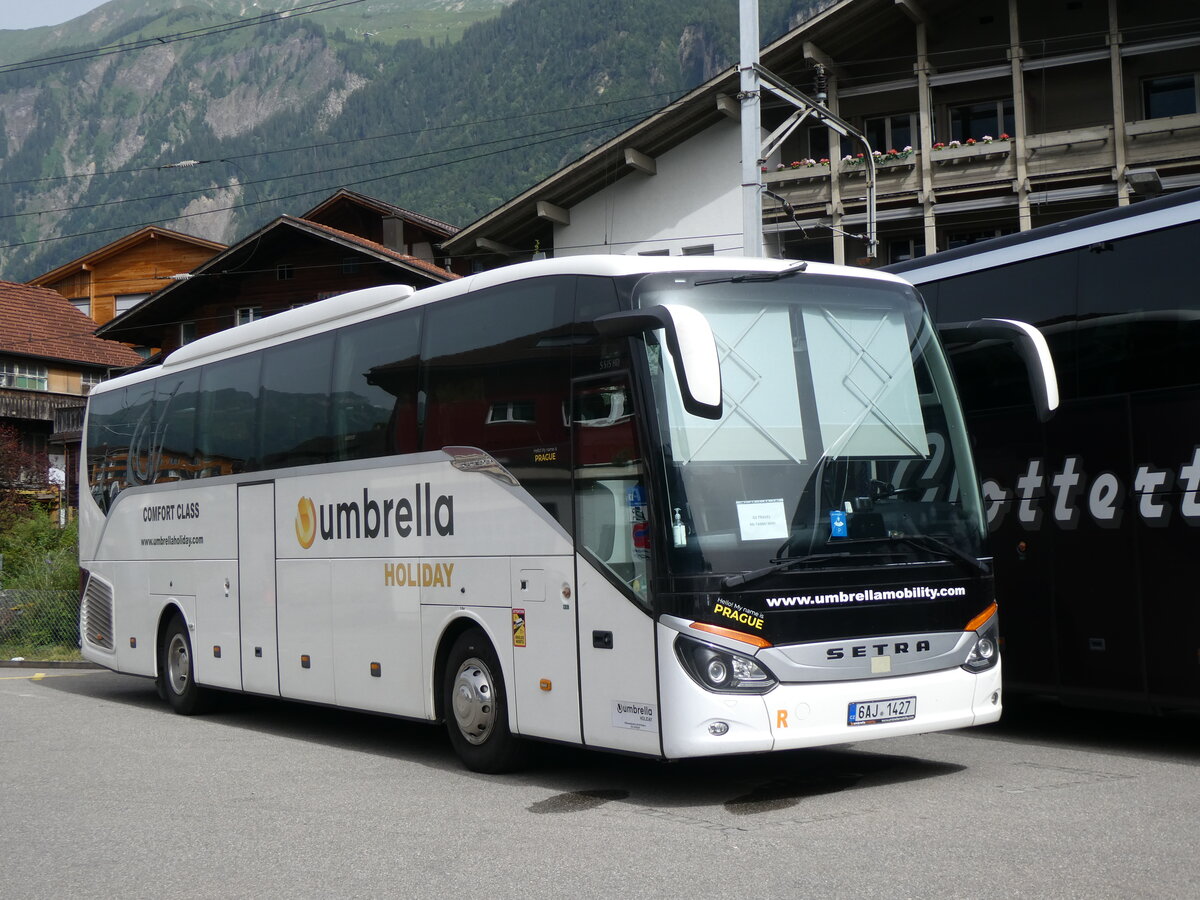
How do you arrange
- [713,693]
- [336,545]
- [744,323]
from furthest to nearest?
[336,545] < [744,323] < [713,693]

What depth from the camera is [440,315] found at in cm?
1088

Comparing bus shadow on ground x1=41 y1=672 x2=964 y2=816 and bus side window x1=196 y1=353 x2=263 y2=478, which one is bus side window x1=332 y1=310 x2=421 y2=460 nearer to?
bus side window x1=196 y1=353 x2=263 y2=478

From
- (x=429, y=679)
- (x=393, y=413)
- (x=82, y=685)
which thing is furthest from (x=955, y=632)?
(x=82, y=685)

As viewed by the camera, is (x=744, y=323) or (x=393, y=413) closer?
(x=744, y=323)

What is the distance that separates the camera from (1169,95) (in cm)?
3278

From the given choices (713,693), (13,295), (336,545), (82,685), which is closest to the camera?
(713,693)

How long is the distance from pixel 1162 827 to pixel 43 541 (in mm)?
25608

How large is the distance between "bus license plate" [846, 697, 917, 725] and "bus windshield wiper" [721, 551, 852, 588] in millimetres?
849

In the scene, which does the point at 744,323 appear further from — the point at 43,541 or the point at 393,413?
the point at 43,541

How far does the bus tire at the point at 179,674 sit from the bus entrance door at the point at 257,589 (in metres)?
1.45

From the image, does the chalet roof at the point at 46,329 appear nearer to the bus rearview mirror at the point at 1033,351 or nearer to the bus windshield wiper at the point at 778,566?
the bus rearview mirror at the point at 1033,351

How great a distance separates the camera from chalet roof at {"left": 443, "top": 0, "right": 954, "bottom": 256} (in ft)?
107

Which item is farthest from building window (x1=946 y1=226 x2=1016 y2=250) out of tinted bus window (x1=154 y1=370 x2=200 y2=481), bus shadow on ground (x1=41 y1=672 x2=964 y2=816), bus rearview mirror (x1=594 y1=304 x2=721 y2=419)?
bus rearview mirror (x1=594 y1=304 x2=721 y2=419)

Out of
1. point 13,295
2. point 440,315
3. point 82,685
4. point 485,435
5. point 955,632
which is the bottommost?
point 82,685
